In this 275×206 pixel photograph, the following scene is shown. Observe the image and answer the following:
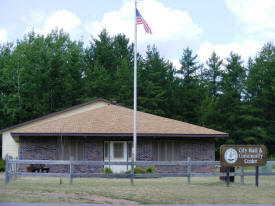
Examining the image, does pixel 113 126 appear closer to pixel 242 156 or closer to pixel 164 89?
pixel 242 156

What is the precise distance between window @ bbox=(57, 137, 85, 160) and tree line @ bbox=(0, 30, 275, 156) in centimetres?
2355

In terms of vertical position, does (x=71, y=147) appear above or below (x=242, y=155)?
above

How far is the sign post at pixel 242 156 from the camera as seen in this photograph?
62.6 ft

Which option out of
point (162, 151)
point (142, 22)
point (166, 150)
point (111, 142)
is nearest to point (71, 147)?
point (111, 142)

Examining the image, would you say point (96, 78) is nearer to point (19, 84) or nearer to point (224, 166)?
point (19, 84)

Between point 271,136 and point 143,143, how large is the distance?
26.2 metres

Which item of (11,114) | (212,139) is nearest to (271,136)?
(212,139)

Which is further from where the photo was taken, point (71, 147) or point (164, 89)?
point (164, 89)

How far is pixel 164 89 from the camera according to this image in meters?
58.0

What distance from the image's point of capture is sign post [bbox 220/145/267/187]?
62.6 feet

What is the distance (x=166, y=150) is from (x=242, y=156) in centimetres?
1081

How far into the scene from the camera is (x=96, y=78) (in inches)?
2296

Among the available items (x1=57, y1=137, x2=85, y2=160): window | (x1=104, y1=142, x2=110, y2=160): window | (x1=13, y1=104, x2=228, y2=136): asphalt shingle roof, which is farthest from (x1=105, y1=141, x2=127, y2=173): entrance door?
(x1=57, y1=137, x2=85, y2=160): window

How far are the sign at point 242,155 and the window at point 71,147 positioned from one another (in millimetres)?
12413
